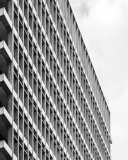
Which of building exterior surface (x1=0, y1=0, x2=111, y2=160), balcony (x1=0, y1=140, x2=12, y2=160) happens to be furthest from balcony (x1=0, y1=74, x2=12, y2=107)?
balcony (x1=0, y1=140, x2=12, y2=160)

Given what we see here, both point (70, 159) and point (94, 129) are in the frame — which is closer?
point (70, 159)

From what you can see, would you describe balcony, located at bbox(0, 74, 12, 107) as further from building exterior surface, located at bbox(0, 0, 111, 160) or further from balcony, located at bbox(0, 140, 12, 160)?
balcony, located at bbox(0, 140, 12, 160)

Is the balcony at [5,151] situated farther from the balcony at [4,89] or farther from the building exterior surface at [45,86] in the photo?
the balcony at [4,89]

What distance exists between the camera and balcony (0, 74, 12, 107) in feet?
261

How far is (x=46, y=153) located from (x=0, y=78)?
19.7 m

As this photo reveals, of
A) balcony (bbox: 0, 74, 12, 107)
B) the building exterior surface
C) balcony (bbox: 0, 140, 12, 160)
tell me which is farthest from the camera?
the building exterior surface

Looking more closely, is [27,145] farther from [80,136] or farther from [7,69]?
[80,136]

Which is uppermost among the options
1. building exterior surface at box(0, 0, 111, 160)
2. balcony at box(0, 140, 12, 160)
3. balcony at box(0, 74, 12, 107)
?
building exterior surface at box(0, 0, 111, 160)

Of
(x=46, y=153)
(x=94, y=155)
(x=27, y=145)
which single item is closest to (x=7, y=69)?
(x=27, y=145)

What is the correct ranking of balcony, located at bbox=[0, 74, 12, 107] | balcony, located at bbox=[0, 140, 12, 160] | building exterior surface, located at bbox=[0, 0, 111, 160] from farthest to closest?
building exterior surface, located at bbox=[0, 0, 111, 160], balcony, located at bbox=[0, 74, 12, 107], balcony, located at bbox=[0, 140, 12, 160]

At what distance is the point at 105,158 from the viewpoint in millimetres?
145500

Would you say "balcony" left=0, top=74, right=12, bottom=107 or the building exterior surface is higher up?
the building exterior surface

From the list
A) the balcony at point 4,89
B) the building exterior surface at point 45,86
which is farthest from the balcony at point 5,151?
the balcony at point 4,89

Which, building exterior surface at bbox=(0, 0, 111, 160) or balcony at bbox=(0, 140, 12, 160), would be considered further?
building exterior surface at bbox=(0, 0, 111, 160)
